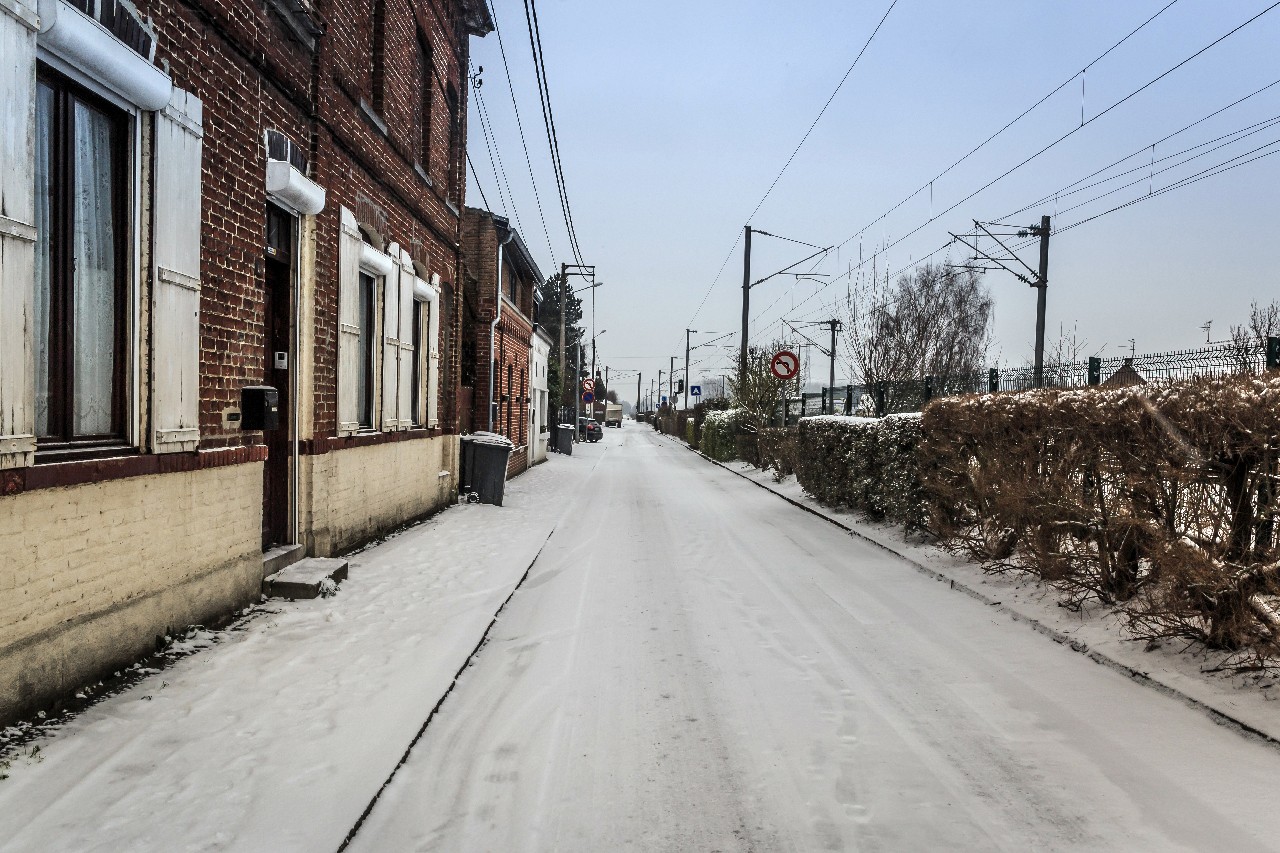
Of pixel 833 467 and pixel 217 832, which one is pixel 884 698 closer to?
pixel 217 832

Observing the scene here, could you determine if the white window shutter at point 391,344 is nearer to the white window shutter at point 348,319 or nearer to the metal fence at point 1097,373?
the white window shutter at point 348,319

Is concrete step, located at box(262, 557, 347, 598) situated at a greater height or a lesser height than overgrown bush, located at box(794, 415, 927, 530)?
Answer: lesser

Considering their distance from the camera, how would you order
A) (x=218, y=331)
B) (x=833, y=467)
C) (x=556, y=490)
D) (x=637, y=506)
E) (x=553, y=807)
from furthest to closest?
(x=556, y=490)
(x=637, y=506)
(x=833, y=467)
(x=218, y=331)
(x=553, y=807)

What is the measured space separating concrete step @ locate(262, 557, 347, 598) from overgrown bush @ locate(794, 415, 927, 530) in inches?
231

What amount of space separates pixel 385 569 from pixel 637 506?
6.31m

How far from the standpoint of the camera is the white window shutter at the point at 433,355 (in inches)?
454

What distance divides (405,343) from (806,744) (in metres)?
7.84

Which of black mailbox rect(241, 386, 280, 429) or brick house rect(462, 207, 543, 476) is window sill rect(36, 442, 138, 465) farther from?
brick house rect(462, 207, 543, 476)

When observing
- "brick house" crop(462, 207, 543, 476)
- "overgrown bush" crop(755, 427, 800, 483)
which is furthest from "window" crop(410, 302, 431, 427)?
"overgrown bush" crop(755, 427, 800, 483)

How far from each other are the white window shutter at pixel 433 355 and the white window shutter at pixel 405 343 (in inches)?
31.0

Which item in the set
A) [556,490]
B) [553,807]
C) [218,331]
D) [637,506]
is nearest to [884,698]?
[553,807]

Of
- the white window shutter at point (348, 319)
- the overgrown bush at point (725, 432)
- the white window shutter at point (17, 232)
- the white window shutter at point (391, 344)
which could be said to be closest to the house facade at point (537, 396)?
the overgrown bush at point (725, 432)

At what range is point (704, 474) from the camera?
21.9m

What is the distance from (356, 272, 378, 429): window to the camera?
30.2 feet
